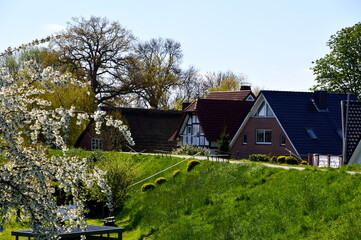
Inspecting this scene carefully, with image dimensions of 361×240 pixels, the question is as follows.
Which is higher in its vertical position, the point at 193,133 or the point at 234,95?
the point at 234,95

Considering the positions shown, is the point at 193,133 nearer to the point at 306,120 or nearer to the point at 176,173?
the point at 306,120

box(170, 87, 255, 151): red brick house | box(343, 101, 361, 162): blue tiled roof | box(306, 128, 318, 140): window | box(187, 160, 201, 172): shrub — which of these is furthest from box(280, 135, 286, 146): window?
box(187, 160, 201, 172): shrub

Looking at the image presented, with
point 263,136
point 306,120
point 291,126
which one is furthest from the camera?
point 263,136

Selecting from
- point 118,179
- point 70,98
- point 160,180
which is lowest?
point 160,180

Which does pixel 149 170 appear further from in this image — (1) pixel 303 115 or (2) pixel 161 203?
(1) pixel 303 115

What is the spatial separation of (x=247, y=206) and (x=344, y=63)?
43.3 m

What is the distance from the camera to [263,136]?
5078 cm

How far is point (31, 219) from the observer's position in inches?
382

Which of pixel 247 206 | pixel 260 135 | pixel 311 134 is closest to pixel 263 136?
pixel 260 135

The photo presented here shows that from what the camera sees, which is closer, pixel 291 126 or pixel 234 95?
pixel 291 126

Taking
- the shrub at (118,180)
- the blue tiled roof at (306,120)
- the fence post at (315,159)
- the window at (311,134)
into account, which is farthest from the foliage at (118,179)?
the window at (311,134)

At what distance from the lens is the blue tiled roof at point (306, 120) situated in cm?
4734

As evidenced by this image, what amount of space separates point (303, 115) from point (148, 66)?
28313mm

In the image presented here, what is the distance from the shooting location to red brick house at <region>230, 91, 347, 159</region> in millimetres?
47625
